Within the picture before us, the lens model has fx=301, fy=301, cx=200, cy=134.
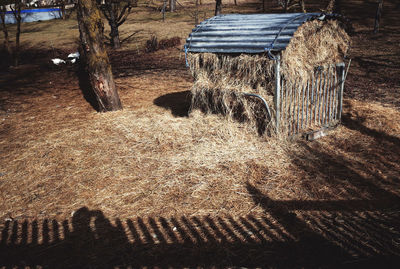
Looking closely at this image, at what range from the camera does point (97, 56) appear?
7887mm

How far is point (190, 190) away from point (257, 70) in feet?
9.48

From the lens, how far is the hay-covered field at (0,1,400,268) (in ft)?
11.4

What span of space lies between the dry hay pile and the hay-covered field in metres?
0.39

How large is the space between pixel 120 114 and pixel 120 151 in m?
2.32

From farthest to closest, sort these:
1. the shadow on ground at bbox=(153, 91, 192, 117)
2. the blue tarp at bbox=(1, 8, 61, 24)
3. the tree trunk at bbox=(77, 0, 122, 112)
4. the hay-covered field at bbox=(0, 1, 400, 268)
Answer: the blue tarp at bbox=(1, 8, 61, 24), the shadow on ground at bbox=(153, 91, 192, 117), the tree trunk at bbox=(77, 0, 122, 112), the hay-covered field at bbox=(0, 1, 400, 268)

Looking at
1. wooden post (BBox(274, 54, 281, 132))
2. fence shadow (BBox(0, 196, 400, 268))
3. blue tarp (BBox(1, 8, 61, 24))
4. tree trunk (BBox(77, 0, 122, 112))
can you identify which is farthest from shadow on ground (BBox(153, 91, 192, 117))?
blue tarp (BBox(1, 8, 61, 24))

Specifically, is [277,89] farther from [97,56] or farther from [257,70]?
[97,56]

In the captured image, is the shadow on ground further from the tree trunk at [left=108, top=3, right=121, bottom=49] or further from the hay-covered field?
the tree trunk at [left=108, top=3, right=121, bottom=49]

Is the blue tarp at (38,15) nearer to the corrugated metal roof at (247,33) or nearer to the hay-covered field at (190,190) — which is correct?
the hay-covered field at (190,190)

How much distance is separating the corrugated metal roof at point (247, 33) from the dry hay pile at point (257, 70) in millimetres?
182

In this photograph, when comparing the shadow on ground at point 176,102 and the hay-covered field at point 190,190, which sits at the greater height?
the shadow on ground at point 176,102

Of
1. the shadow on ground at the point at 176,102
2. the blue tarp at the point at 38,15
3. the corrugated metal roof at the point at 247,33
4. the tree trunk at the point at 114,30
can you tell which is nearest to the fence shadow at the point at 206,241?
the corrugated metal roof at the point at 247,33

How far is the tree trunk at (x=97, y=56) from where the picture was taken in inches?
301

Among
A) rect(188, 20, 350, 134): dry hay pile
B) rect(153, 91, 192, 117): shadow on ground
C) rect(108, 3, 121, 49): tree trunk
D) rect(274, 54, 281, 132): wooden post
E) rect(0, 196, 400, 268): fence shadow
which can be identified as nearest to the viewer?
rect(0, 196, 400, 268): fence shadow
